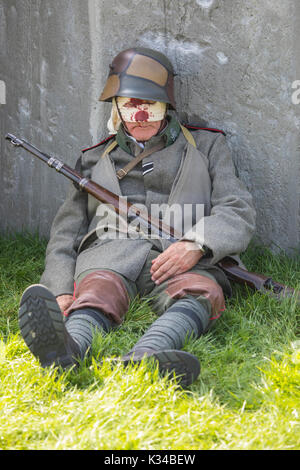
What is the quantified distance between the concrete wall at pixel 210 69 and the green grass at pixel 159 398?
1075 mm

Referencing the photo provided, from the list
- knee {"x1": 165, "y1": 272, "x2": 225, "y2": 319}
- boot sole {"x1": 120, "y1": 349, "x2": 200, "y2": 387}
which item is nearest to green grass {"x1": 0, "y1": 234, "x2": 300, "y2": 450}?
boot sole {"x1": 120, "y1": 349, "x2": 200, "y2": 387}

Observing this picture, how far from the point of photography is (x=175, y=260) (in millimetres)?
3268

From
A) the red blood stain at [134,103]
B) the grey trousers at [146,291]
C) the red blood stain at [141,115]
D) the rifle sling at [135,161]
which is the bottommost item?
the grey trousers at [146,291]

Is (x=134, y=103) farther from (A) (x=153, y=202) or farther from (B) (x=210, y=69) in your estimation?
(B) (x=210, y=69)

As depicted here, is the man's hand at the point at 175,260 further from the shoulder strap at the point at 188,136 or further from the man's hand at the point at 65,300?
the shoulder strap at the point at 188,136

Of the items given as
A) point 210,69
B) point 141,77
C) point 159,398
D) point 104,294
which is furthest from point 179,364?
point 210,69

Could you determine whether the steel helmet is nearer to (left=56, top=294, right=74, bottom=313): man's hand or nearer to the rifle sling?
the rifle sling

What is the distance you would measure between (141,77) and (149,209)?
2.32 ft

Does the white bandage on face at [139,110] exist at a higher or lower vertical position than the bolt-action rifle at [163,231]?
higher

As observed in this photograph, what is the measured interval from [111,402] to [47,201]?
242 cm

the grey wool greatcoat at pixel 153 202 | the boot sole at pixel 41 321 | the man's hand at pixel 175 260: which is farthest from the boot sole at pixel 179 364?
the grey wool greatcoat at pixel 153 202

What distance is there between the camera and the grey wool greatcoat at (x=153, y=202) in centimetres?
337
